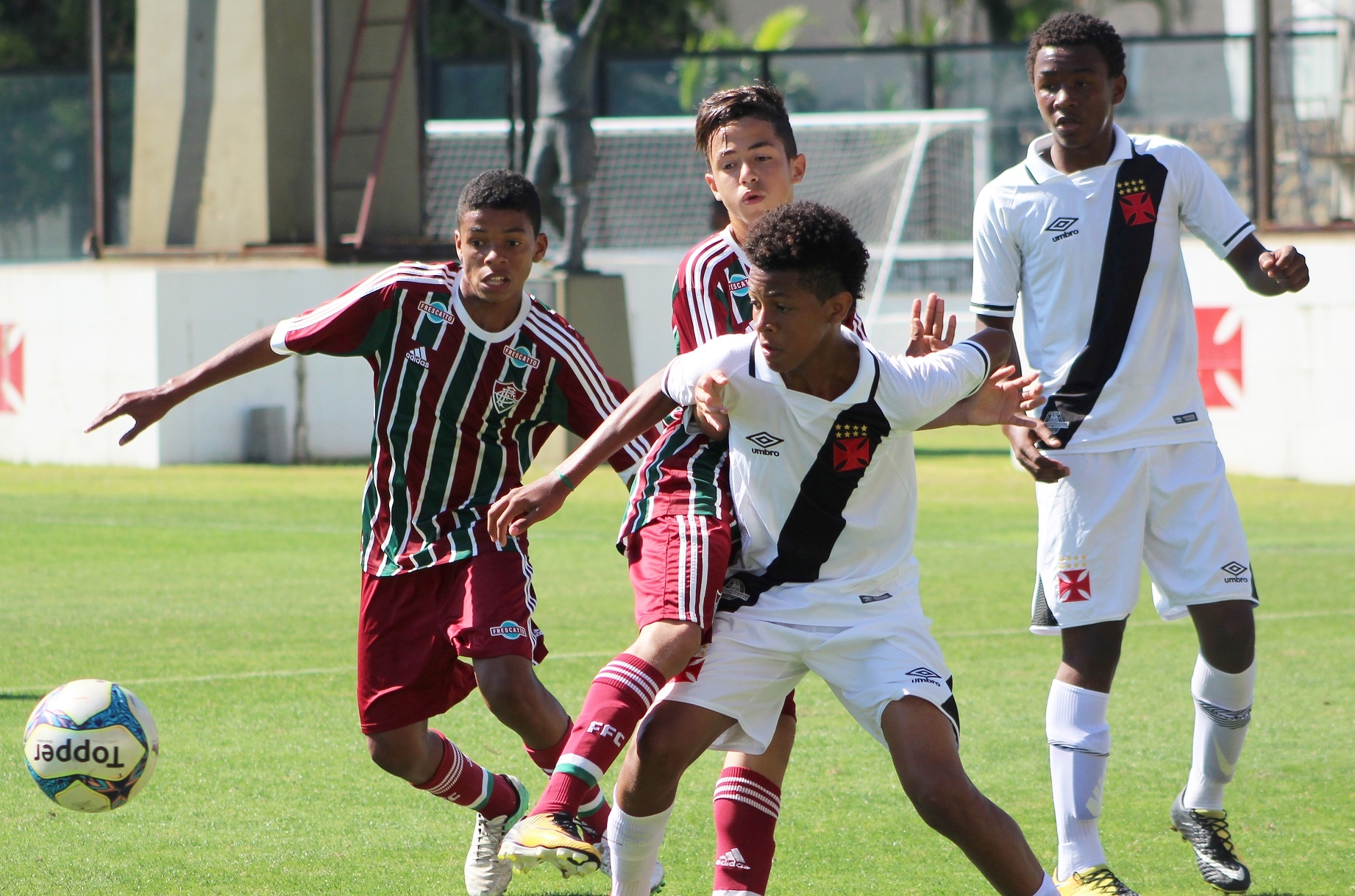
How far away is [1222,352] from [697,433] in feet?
43.3

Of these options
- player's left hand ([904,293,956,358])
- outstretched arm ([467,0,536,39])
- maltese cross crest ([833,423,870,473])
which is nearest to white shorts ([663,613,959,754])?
maltese cross crest ([833,423,870,473])

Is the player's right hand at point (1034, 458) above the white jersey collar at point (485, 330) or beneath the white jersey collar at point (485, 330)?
beneath

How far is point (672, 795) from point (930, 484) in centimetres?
1191

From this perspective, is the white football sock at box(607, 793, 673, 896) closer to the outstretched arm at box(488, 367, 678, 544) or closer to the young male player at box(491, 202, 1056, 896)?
the young male player at box(491, 202, 1056, 896)

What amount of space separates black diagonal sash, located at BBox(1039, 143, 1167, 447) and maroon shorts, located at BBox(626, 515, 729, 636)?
3.93ft

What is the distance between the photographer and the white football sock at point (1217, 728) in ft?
16.2

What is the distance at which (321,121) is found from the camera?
1750 centimetres

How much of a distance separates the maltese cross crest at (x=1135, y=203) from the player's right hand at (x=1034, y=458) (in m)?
0.66

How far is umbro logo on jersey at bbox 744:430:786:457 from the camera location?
406 centimetres

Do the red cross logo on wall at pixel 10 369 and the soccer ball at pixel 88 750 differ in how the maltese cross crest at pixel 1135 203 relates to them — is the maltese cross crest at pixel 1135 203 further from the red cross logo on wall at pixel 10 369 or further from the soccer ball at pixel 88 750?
the red cross logo on wall at pixel 10 369

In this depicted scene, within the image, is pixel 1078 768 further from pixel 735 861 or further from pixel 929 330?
pixel 929 330

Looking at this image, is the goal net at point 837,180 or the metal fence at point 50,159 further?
the goal net at point 837,180

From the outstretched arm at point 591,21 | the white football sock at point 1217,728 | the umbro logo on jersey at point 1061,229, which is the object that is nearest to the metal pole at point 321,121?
the outstretched arm at point 591,21

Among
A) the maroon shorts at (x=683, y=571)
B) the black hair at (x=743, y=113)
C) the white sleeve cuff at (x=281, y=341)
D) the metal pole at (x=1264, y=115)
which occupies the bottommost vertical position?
the maroon shorts at (x=683, y=571)
